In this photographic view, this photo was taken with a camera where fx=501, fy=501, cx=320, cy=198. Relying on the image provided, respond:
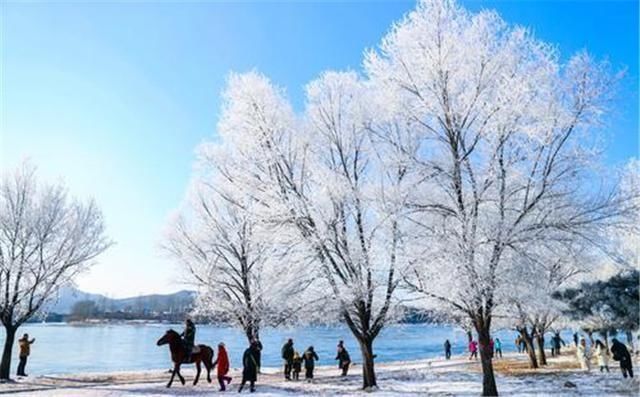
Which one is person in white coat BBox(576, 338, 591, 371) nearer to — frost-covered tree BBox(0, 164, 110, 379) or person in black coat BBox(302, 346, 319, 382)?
person in black coat BBox(302, 346, 319, 382)

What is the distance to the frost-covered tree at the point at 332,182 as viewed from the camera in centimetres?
1552

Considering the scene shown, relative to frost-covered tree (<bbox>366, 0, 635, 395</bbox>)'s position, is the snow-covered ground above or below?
below

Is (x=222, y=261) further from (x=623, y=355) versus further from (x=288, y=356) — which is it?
(x=623, y=355)

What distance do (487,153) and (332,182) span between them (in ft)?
15.4

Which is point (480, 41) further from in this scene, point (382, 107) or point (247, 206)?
point (247, 206)

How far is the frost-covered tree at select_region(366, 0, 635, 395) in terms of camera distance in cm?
1271

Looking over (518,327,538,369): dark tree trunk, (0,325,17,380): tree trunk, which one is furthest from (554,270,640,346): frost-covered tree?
(0,325,17,380): tree trunk

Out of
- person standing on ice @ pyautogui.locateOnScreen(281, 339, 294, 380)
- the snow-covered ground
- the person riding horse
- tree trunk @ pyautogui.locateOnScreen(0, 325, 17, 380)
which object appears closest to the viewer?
the snow-covered ground

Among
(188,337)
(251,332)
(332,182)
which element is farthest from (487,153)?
(251,332)

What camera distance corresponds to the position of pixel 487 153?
13.8m

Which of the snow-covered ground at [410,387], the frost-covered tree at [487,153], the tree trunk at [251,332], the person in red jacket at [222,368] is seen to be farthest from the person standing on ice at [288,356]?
the frost-covered tree at [487,153]

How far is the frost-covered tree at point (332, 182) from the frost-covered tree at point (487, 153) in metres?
1.51

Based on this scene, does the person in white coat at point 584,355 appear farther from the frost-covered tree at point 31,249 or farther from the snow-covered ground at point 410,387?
the frost-covered tree at point 31,249

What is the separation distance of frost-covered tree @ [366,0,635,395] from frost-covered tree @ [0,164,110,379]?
15849mm
